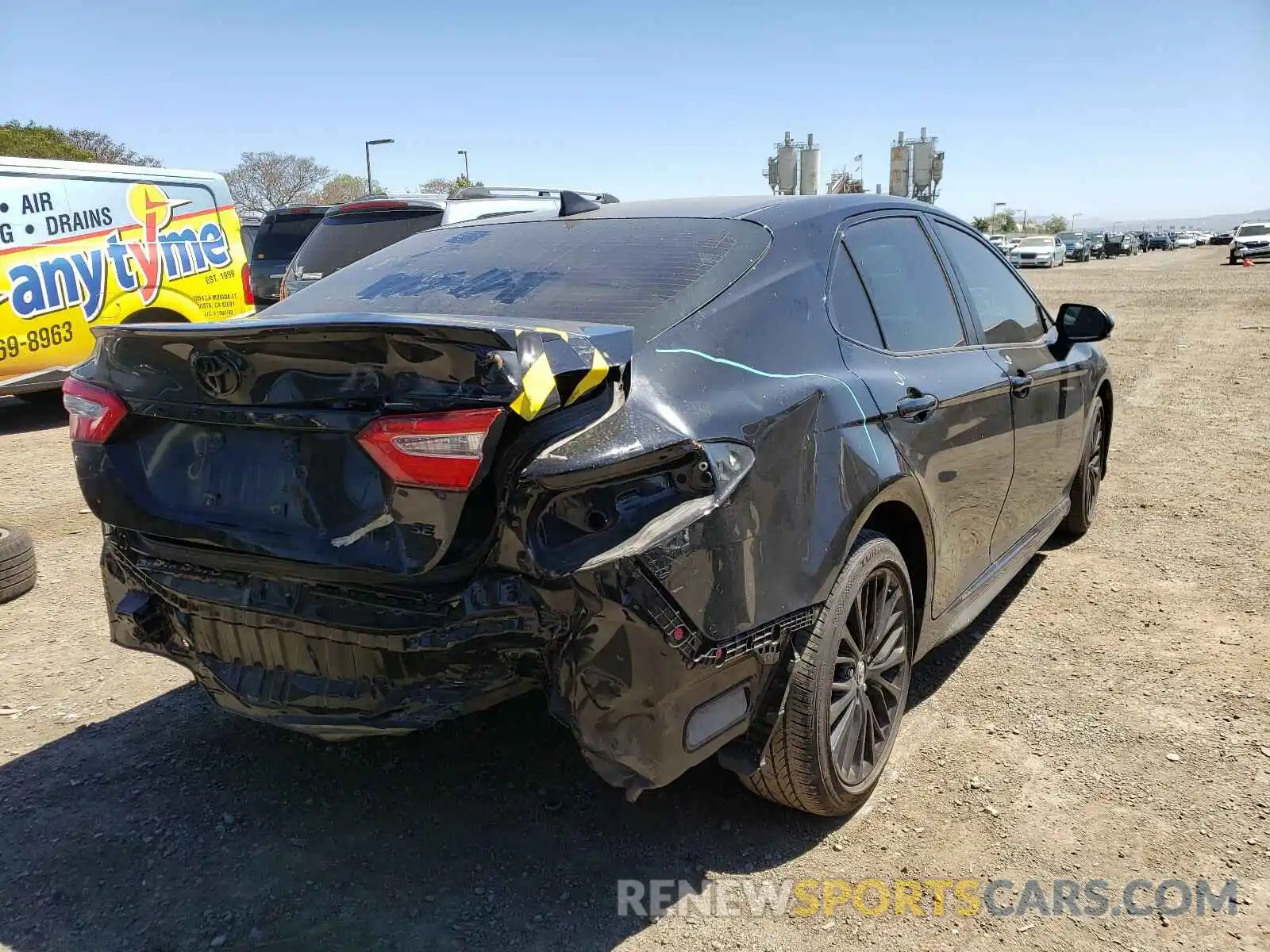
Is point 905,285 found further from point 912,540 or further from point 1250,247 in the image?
point 1250,247

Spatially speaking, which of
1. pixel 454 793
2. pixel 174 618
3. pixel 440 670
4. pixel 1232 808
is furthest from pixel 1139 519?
pixel 174 618

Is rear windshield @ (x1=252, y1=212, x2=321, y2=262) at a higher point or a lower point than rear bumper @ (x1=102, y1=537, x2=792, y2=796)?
higher

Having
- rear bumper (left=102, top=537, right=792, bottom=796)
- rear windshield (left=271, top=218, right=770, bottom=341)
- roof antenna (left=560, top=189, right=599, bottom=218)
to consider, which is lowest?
rear bumper (left=102, top=537, right=792, bottom=796)

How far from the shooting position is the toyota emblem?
87.6 inches

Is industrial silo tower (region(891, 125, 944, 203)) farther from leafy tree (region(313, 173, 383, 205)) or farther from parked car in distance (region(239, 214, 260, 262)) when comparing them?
leafy tree (region(313, 173, 383, 205))

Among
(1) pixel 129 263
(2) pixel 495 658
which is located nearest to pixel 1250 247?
(1) pixel 129 263

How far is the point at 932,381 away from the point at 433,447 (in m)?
1.71

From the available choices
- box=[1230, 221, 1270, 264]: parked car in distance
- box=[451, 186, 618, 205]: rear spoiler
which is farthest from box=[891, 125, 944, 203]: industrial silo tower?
box=[1230, 221, 1270, 264]: parked car in distance

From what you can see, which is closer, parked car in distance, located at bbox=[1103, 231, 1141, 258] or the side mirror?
the side mirror

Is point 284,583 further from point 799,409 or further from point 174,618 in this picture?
point 799,409

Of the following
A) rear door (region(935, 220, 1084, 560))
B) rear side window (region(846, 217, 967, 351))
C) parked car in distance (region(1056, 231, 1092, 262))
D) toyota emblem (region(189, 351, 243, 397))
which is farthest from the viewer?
parked car in distance (region(1056, 231, 1092, 262))

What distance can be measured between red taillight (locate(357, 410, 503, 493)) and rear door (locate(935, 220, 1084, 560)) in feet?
7.52

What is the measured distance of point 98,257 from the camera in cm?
834

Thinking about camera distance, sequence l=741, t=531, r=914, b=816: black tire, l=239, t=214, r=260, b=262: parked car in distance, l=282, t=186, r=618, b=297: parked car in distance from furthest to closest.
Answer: l=239, t=214, r=260, b=262: parked car in distance, l=282, t=186, r=618, b=297: parked car in distance, l=741, t=531, r=914, b=816: black tire
